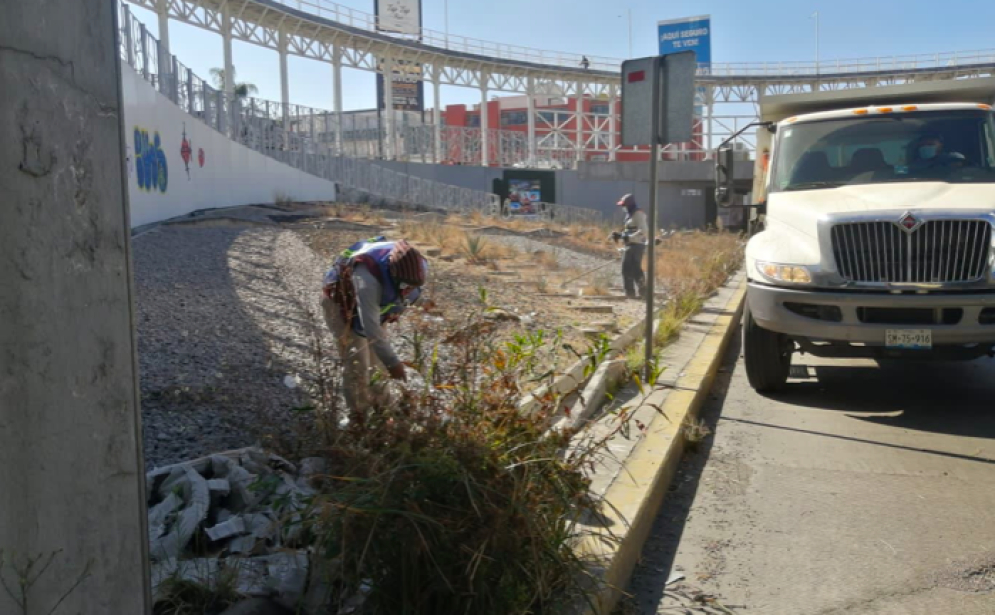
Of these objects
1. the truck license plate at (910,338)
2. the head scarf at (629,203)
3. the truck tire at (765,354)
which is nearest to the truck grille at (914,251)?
the truck license plate at (910,338)

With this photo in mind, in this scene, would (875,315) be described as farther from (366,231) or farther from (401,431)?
(366,231)

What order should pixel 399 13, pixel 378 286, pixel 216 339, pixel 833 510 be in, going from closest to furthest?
pixel 833 510 < pixel 378 286 < pixel 216 339 < pixel 399 13

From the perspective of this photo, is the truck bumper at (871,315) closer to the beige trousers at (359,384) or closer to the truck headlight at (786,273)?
the truck headlight at (786,273)

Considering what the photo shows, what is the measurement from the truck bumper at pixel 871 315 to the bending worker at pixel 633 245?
21.1 ft

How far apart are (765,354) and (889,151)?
7.74ft

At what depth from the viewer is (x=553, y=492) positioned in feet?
10.2

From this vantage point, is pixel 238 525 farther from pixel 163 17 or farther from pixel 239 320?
pixel 163 17

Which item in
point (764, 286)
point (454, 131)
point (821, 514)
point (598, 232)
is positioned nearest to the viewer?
point (821, 514)

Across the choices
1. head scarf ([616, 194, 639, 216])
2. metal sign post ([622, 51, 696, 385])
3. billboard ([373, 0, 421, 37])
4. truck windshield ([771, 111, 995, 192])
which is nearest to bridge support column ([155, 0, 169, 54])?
billboard ([373, 0, 421, 37])

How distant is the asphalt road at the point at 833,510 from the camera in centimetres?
366

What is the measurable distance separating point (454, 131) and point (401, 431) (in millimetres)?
51957

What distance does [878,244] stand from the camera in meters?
6.46

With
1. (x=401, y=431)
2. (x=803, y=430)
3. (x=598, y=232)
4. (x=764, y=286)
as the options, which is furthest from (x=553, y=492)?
(x=598, y=232)

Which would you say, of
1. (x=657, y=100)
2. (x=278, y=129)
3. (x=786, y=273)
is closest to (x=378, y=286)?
(x=657, y=100)
